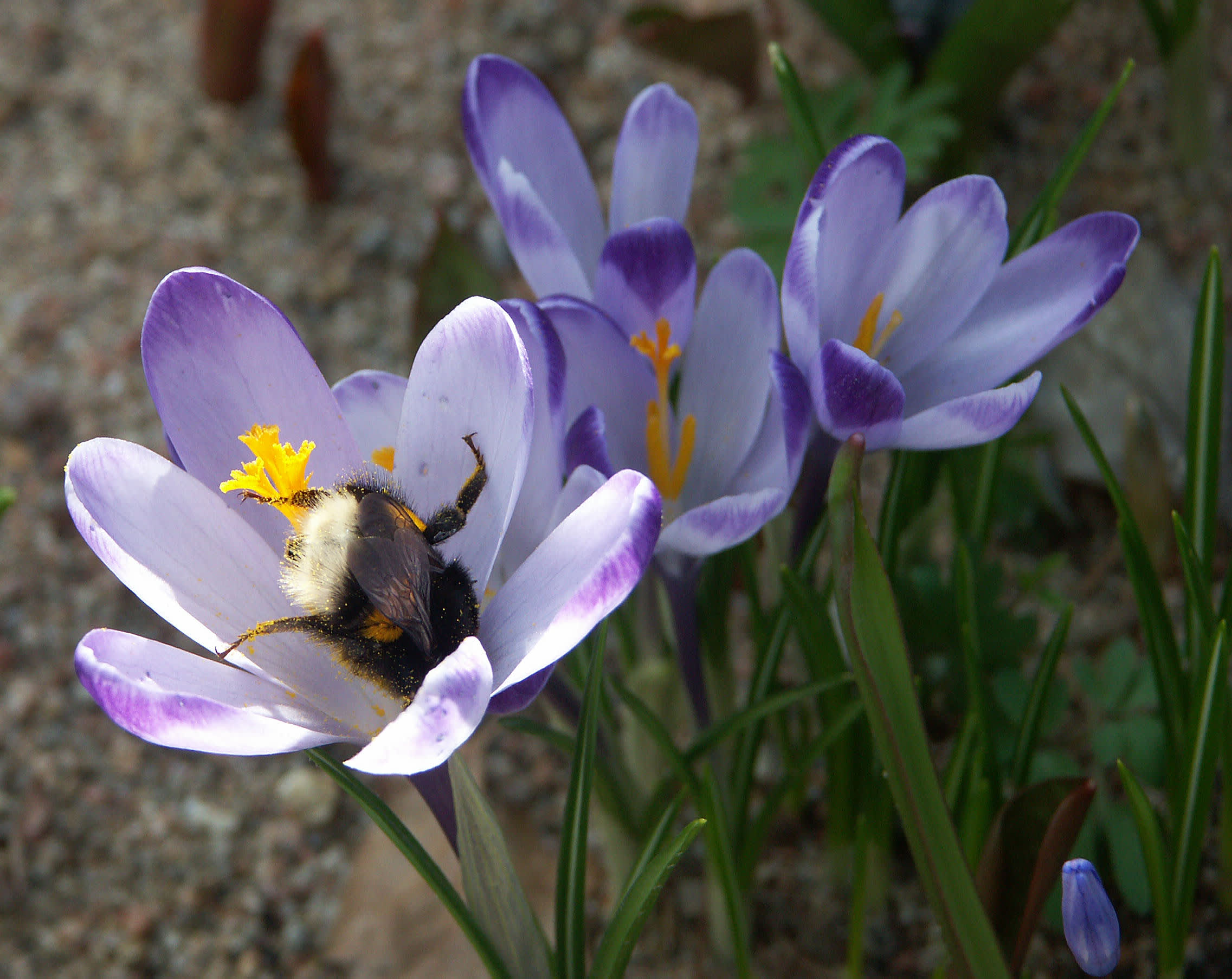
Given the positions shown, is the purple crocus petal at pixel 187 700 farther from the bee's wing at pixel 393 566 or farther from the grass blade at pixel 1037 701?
the grass blade at pixel 1037 701

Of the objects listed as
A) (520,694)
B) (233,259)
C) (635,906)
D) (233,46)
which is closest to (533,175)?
(520,694)

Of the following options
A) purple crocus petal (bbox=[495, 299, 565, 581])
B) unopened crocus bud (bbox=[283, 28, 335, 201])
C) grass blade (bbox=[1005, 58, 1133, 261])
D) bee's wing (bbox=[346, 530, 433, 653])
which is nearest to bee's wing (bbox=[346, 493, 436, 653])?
bee's wing (bbox=[346, 530, 433, 653])

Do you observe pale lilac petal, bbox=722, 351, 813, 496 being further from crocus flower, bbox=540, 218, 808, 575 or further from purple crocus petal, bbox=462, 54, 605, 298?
purple crocus petal, bbox=462, 54, 605, 298

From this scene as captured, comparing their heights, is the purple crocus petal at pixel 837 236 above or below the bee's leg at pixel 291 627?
above

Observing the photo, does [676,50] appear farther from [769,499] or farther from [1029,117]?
[769,499]

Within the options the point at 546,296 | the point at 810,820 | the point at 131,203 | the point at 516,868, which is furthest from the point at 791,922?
the point at 131,203

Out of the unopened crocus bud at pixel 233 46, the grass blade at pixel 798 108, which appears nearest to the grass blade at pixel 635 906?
the grass blade at pixel 798 108

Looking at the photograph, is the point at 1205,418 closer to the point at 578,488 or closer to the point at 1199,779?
the point at 1199,779
